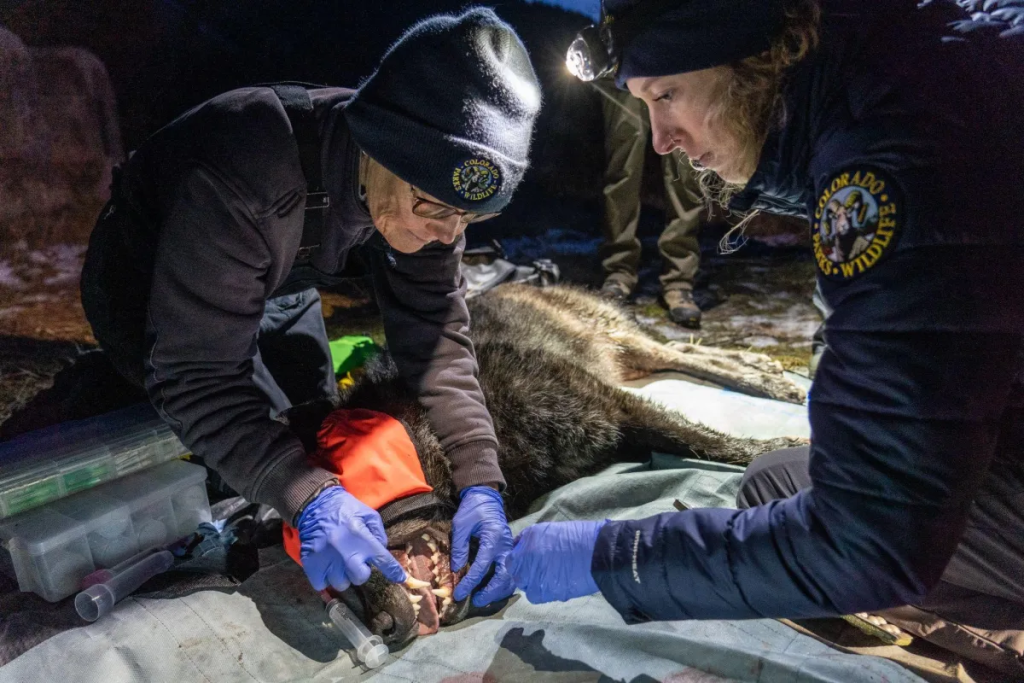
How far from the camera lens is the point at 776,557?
48.1 inches

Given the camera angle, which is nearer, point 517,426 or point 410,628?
point 410,628

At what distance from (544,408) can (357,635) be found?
4.16 feet

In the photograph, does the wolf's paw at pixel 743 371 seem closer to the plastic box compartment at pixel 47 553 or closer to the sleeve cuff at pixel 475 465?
the sleeve cuff at pixel 475 465

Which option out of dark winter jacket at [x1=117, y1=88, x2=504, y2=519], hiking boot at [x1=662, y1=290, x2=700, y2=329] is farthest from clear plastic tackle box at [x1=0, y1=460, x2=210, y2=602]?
hiking boot at [x1=662, y1=290, x2=700, y2=329]

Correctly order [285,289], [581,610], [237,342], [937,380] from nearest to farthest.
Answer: [937,380], [237,342], [581,610], [285,289]

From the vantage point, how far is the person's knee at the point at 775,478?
1.95 metres

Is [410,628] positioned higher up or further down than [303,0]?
further down

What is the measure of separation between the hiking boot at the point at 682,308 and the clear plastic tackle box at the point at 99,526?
3.86 m

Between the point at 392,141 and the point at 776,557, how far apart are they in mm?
1384

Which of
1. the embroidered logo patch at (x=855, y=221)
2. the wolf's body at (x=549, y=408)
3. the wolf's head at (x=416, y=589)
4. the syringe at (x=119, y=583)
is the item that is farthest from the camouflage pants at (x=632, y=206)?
the syringe at (x=119, y=583)

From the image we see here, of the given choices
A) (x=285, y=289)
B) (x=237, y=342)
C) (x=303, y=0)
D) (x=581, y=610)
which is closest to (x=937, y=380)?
(x=581, y=610)

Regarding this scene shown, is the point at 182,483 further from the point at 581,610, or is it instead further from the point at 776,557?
the point at 776,557

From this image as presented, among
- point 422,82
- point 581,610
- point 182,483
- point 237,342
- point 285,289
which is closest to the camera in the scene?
point 422,82

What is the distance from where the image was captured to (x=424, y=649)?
193cm
